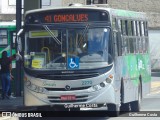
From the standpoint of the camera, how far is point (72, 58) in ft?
53.9

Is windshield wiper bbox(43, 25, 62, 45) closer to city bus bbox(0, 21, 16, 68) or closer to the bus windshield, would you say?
the bus windshield

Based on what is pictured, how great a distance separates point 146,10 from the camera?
61.7 meters

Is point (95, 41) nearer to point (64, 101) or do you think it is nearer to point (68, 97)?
point (68, 97)

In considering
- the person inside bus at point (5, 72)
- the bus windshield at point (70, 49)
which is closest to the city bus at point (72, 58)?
the bus windshield at point (70, 49)

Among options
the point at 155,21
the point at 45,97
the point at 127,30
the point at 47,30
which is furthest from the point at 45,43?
the point at 155,21

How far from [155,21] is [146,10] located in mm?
1438

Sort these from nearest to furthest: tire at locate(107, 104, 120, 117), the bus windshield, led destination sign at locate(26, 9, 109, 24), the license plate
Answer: the license plate, the bus windshield, led destination sign at locate(26, 9, 109, 24), tire at locate(107, 104, 120, 117)

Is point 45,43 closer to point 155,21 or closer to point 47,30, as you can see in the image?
point 47,30

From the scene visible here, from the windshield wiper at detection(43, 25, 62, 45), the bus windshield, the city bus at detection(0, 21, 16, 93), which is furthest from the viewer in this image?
the city bus at detection(0, 21, 16, 93)

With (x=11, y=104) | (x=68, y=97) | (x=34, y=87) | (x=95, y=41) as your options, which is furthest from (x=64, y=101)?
(x=11, y=104)

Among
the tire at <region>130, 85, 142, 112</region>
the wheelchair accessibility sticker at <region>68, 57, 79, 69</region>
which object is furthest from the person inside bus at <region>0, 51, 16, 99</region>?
the wheelchair accessibility sticker at <region>68, 57, 79, 69</region>

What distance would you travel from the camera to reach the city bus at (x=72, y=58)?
16312 millimetres

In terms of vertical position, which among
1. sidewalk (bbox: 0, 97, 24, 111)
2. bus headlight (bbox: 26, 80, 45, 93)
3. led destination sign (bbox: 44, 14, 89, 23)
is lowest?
sidewalk (bbox: 0, 97, 24, 111)

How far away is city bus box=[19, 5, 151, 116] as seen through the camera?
16.3m
